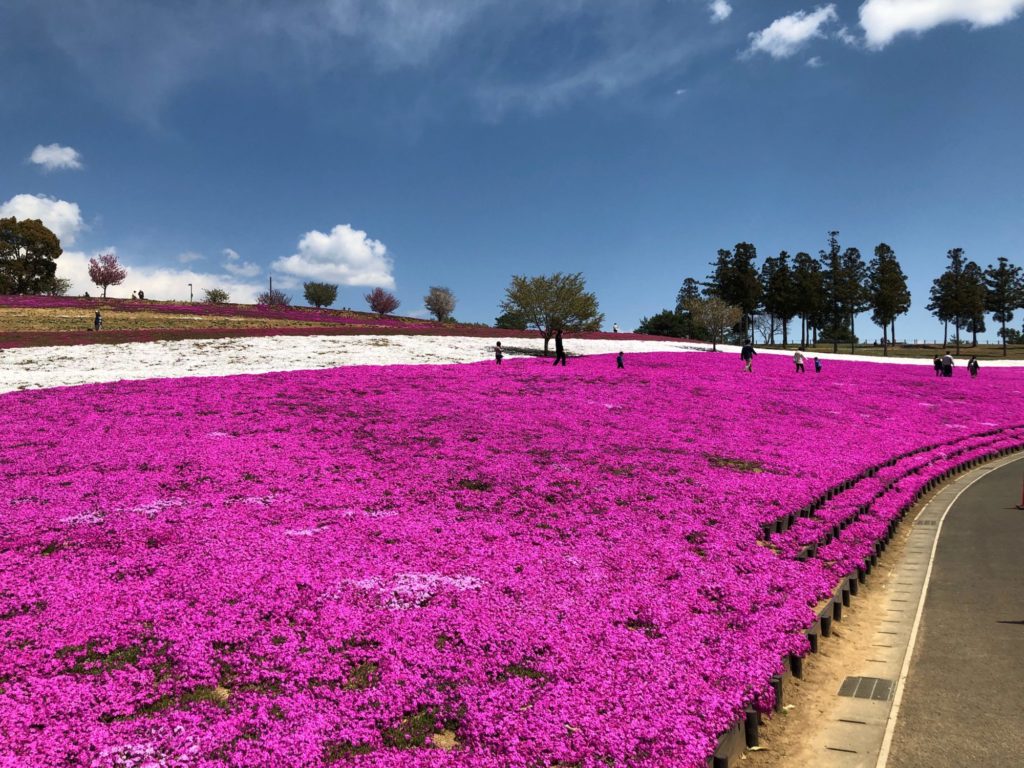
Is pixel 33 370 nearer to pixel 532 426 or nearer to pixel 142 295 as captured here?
pixel 532 426

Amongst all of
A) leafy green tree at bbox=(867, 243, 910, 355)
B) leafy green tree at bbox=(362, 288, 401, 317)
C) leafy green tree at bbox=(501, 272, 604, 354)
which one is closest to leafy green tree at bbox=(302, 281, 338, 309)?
leafy green tree at bbox=(362, 288, 401, 317)

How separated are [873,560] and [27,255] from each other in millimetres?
130748

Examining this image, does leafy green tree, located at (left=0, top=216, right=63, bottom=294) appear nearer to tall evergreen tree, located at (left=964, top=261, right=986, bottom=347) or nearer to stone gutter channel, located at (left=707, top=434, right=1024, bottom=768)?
stone gutter channel, located at (left=707, top=434, right=1024, bottom=768)

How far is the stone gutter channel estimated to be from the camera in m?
6.29

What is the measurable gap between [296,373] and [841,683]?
96.5ft

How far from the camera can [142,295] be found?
91062 mm

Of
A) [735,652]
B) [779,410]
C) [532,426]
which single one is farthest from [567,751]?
[779,410]

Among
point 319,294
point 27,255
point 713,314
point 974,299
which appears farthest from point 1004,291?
point 27,255

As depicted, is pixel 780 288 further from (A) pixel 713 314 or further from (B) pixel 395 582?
(B) pixel 395 582

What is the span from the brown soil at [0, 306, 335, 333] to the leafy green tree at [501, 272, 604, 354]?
2528 centimetres

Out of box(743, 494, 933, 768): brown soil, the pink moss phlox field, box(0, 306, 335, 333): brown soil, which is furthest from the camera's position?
box(0, 306, 335, 333): brown soil

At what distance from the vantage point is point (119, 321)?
5634 centimetres

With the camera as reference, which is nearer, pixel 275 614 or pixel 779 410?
pixel 275 614

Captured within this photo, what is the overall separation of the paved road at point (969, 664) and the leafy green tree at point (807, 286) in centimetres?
9642
